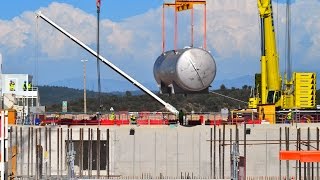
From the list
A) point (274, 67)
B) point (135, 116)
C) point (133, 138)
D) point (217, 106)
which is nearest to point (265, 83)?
point (274, 67)

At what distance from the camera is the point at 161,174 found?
44.8 metres

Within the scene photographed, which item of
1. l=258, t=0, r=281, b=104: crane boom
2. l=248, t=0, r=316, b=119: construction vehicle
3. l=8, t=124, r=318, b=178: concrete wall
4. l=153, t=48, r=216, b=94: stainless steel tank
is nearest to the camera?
l=153, t=48, r=216, b=94: stainless steel tank

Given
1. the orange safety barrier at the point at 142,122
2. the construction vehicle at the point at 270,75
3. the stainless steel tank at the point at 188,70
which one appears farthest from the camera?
the construction vehicle at the point at 270,75

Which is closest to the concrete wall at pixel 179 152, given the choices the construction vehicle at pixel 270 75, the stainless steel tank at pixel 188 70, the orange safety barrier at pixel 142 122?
the stainless steel tank at pixel 188 70

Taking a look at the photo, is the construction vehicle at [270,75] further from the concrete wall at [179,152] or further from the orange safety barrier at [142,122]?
the concrete wall at [179,152]

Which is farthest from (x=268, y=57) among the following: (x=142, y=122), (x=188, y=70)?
(x=188, y=70)

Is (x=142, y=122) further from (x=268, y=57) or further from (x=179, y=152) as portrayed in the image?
(x=268, y=57)

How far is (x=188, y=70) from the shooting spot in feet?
142

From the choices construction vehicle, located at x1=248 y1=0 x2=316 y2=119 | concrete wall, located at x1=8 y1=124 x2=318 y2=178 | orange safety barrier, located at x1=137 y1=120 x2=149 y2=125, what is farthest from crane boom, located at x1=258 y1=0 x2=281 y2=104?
concrete wall, located at x1=8 y1=124 x2=318 y2=178

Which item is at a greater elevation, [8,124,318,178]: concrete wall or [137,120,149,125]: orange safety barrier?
[137,120,149,125]: orange safety barrier

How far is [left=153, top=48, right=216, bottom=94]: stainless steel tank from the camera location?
A: 142 ft

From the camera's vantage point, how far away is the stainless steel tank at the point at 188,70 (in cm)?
4341

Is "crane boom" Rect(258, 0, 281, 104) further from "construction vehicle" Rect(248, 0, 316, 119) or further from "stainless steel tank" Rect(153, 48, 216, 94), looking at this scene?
"stainless steel tank" Rect(153, 48, 216, 94)

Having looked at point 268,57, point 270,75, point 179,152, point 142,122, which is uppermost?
point 268,57
